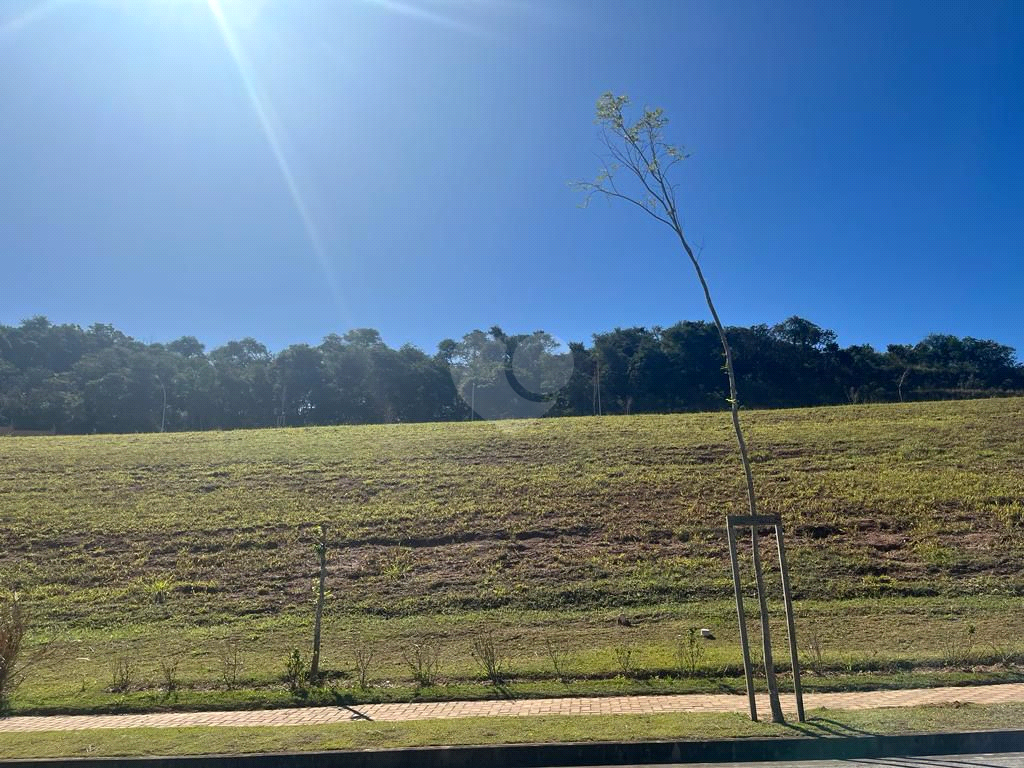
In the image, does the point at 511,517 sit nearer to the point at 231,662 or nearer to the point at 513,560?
the point at 513,560

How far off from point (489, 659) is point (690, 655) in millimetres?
2832

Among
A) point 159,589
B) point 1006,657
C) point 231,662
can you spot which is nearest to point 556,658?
point 231,662

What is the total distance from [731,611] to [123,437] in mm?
35391

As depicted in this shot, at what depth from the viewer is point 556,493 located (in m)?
22.5

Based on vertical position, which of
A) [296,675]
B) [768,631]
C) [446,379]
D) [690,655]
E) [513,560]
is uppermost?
[446,379]

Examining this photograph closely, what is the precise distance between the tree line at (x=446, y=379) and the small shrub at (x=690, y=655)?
45292 mm

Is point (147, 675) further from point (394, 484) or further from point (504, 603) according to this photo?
point (394, 484)

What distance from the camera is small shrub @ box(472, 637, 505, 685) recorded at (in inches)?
379

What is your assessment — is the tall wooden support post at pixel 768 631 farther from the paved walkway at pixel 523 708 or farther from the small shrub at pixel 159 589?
the small shrub at pixel 159 589

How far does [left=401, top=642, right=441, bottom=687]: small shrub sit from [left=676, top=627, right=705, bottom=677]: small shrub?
338cm

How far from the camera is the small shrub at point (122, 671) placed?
32.2 feet

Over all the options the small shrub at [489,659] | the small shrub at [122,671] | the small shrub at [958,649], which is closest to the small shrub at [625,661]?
the small shrub at [489,659]

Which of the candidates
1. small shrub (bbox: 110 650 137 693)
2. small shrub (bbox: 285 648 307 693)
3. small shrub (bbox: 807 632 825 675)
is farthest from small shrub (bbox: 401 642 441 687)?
small shrub (bbox: 807 632 825 675)

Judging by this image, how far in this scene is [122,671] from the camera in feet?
34.9
